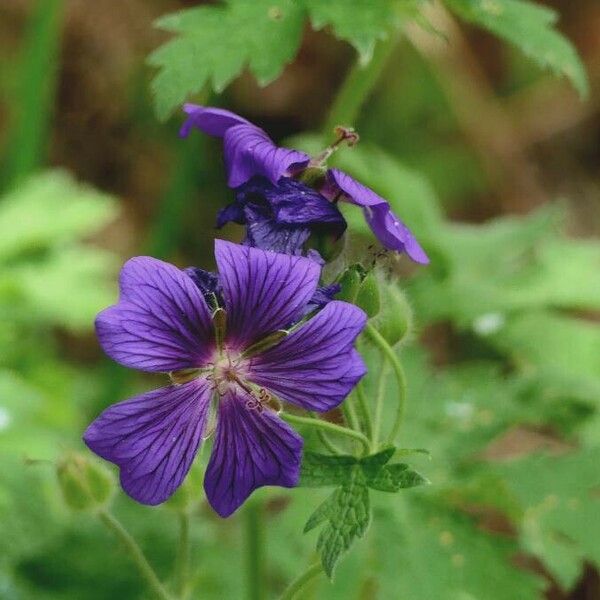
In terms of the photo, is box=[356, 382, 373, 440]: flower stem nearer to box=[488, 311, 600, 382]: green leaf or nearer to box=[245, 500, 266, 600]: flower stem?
box=[245, 500, 266, 600]: flower stem

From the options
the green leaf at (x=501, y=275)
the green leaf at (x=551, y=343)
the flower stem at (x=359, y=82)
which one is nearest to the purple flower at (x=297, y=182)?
the flower stem at (x=359, y=82)

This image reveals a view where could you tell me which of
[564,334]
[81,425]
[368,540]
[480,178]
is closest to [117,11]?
[480,178]

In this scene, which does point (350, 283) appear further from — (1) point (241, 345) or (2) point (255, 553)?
(2) point (255, 553)

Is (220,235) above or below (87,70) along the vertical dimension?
below

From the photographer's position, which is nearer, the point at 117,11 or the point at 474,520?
the point at 474,520

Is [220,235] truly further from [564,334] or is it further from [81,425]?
[564,334]

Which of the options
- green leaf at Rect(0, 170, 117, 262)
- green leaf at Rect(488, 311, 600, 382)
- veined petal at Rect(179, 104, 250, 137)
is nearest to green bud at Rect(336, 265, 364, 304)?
veined petal at Rect(179, 104, 250, 137)

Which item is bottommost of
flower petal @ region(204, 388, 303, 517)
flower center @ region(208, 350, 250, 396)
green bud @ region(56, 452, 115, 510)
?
green bud @ region(56, 452, 115, 510)

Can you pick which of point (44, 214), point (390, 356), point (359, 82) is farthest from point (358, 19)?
point (44, 214)
